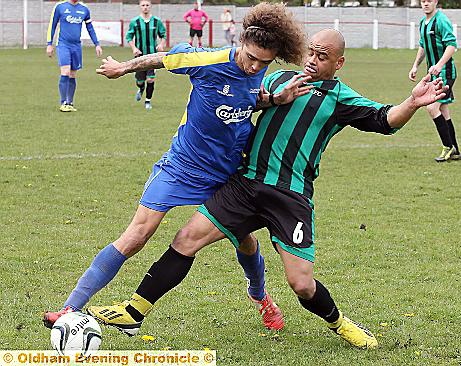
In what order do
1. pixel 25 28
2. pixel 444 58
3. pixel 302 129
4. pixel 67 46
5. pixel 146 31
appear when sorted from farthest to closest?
pixel 25 28 < pixel 146 31 < pixel 67 46 < pixel 444 58 < pixel 302 129

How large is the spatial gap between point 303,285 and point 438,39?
274 inches

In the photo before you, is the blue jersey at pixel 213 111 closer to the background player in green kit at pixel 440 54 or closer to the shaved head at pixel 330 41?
the shaved head at pixel 330 41

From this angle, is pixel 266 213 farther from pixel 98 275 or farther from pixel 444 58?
pixel 444 58

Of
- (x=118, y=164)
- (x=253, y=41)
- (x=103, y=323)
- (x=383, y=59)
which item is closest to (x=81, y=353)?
(x=103, y=323)

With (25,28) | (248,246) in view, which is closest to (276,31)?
(248,246)

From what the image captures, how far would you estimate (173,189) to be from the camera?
4.95m

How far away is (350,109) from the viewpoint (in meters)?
4.95

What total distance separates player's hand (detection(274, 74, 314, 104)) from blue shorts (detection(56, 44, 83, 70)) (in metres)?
11.9

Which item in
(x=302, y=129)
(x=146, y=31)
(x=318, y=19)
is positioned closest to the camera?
(x=302, y=129)

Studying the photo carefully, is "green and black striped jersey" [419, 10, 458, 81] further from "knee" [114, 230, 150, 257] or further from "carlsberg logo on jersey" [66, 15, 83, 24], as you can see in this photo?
"carlsberg logo on jersey" [66, 15, 83, 24]

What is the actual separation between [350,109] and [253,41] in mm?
692

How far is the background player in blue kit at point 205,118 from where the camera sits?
4.73 metres

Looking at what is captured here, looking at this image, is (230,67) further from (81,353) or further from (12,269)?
(12,269)

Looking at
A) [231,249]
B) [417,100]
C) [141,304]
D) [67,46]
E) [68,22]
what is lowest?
[231,249]
